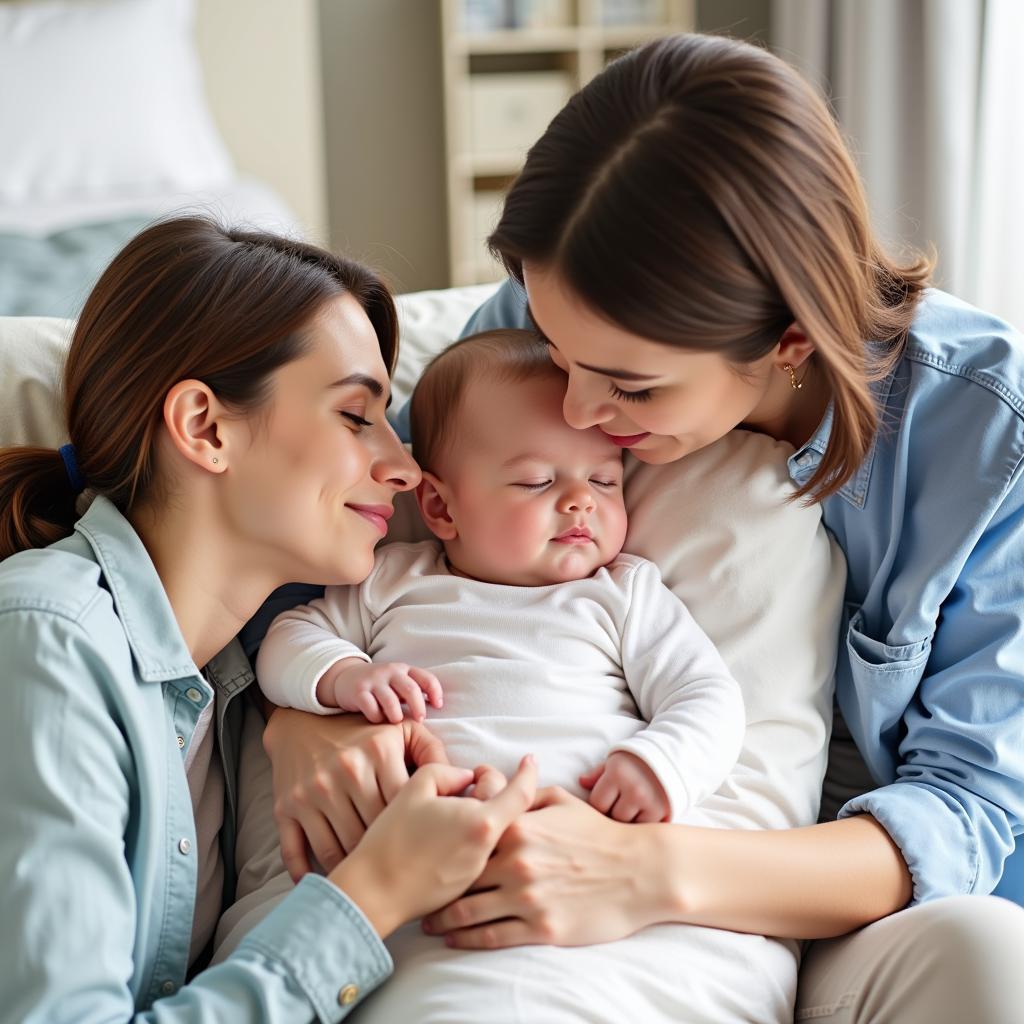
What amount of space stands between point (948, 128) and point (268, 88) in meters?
2.23

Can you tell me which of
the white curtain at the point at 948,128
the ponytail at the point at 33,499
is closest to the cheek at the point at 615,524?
the ponytail at the point at 33,499

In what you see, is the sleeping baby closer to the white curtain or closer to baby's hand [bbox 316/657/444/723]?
baby's hand [bbox 316/657/444/723]

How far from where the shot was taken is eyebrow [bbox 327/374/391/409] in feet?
4.21

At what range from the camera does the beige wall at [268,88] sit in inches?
160

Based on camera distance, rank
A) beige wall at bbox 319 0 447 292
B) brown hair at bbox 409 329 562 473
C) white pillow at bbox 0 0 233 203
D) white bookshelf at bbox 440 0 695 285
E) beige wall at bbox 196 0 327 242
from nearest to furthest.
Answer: brown hair at bbox 409 329 562 473
white pillow at bbox 0 0 233 203
beige wall at bbox 196 0 327 242
white bookshelf at bbox 440 0 695 285
beige wall at bbox 319 0 447 292

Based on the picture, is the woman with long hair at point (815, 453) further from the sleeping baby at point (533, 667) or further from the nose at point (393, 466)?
the nose at point (393, 466)

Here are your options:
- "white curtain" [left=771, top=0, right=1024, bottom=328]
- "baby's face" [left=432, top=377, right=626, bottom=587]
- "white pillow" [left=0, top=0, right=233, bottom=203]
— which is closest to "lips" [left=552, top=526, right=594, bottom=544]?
"baby's face" [left=432, top=377, right=626, bottom=587]

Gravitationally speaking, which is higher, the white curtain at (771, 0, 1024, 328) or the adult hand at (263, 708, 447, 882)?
the white curtain at (771, 0, 1024, 328)

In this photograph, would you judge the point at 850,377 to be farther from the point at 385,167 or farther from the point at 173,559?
the point at 385,167

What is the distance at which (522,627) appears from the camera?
129cm

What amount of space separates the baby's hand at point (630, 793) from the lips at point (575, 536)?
275mm

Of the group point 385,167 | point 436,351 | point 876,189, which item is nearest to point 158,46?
point 385,167

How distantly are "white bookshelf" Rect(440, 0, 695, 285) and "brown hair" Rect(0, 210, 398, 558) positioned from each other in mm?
3101

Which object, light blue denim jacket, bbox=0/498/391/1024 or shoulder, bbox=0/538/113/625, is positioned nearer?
light blue denim jacket, bbox=0/498/391/1024
